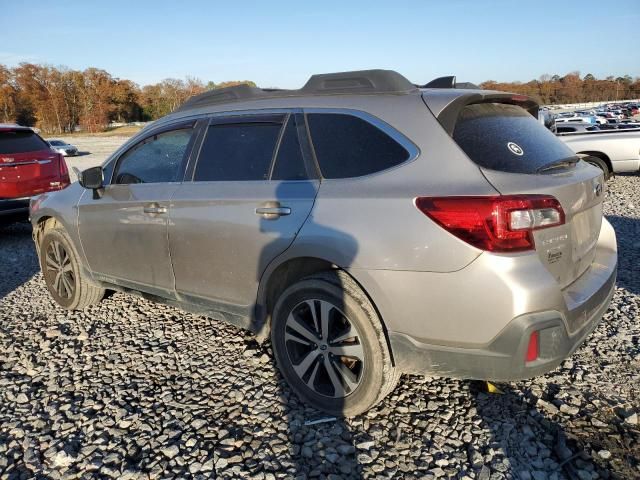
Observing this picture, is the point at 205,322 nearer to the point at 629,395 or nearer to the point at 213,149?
the point at 213,149

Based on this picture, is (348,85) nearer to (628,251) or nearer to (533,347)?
(533,347)

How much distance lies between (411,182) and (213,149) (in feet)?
5.11

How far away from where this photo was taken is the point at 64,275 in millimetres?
4652

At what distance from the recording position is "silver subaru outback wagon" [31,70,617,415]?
2.25 m

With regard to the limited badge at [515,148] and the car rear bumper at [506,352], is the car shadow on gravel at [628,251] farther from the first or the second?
the limited badge at [515,148]

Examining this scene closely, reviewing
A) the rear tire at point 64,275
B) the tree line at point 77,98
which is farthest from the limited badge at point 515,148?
the tree line at point 77,98

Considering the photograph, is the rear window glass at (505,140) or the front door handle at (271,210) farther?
the front door handle at (271,210)

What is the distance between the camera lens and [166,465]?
2.47m

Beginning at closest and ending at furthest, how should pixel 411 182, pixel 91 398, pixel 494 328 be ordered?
1. pixel 494 328
2. pixel 411 182
3. pixel 91 398

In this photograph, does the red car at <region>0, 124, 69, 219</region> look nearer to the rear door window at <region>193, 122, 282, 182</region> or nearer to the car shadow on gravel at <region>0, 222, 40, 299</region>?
the car shadow on gravel at <region>0, 222, 40, 299</region>

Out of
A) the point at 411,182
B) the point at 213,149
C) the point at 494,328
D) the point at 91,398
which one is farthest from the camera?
the point at 213,149

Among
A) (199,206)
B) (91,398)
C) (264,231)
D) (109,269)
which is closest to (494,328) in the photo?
(264,231)

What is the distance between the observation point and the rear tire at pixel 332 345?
2.58m

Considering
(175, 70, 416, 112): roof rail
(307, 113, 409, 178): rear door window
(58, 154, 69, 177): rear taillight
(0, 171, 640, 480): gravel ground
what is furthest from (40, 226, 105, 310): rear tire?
(58, 154, 69, 177): rear taillight
